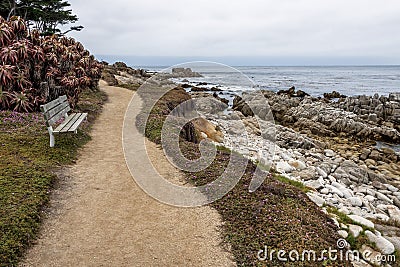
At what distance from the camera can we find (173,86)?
16.2 m

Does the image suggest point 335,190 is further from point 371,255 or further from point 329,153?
point 329,153

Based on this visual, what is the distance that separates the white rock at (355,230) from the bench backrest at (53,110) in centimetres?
636

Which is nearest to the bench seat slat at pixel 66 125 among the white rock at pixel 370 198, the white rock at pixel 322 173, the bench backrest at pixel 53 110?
the bench backrest at pixel 53 110

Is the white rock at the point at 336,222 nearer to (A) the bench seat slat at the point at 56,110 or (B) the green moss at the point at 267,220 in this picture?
(B) the green moss at the point at 267,220

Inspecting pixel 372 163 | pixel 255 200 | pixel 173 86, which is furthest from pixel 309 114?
pixel 255 200

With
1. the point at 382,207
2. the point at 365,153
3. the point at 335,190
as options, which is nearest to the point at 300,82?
the point at 365,153

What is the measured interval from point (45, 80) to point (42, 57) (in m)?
0.88

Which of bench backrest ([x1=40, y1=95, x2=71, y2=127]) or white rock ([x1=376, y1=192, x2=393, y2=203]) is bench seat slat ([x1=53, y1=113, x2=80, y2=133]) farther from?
white rock ([x1=376, y1=192, x2=393, y2=203])

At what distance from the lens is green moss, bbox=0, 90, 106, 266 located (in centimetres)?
427

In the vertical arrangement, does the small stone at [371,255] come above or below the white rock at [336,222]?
below

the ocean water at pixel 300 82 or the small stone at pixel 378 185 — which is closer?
the ocean water at pixel 300 82

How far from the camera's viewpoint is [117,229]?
4734 mm

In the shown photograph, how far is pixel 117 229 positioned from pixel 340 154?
12051 mm

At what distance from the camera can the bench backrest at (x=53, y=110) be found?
7.05 meters
